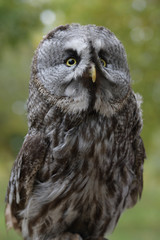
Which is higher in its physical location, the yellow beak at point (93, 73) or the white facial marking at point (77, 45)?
the white facial marking at point (77, 45)

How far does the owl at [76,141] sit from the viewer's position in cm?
221

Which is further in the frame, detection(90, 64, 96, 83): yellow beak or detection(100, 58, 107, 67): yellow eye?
detection(100, 58, 107, 67): yellow eye

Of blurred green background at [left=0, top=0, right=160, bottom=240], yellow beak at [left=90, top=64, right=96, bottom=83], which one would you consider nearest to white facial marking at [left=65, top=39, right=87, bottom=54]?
yellow beak at [left=90, top=64, right=96, bottom=83]

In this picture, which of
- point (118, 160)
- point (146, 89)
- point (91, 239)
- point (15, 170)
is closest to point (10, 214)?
point (15, 170)

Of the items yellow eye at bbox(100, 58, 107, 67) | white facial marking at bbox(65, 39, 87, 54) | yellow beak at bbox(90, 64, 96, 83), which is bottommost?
yellow beak at bbox(90, 64, 96, 83)

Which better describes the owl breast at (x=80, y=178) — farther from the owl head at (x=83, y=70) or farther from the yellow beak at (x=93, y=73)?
the yellow beak at (x=93, y=73)

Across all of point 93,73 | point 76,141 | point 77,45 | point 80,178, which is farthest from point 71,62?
point 80,178

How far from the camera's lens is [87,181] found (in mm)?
2414

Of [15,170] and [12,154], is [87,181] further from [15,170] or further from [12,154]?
[12,154]

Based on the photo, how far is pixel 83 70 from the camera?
6.91ft

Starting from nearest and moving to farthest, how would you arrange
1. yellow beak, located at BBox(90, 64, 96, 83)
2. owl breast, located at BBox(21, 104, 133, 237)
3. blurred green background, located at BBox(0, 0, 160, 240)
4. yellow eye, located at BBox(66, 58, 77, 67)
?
yellow beak, located at BBox(90, 64, 96, 83)
yellow eye, located at BBox(66, 58, 77, 67)
owl breast, located at BBox(21, 104, 133, 237)
blurred green background, located at BBox(0, 0, 160, 240)

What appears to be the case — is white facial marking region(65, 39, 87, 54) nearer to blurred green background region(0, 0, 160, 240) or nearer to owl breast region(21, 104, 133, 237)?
owl breast region(21, 104, 133, 237)

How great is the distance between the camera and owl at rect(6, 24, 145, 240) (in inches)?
86.9

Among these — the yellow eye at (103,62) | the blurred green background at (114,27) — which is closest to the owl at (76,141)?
the yellow eye at (103,62)
